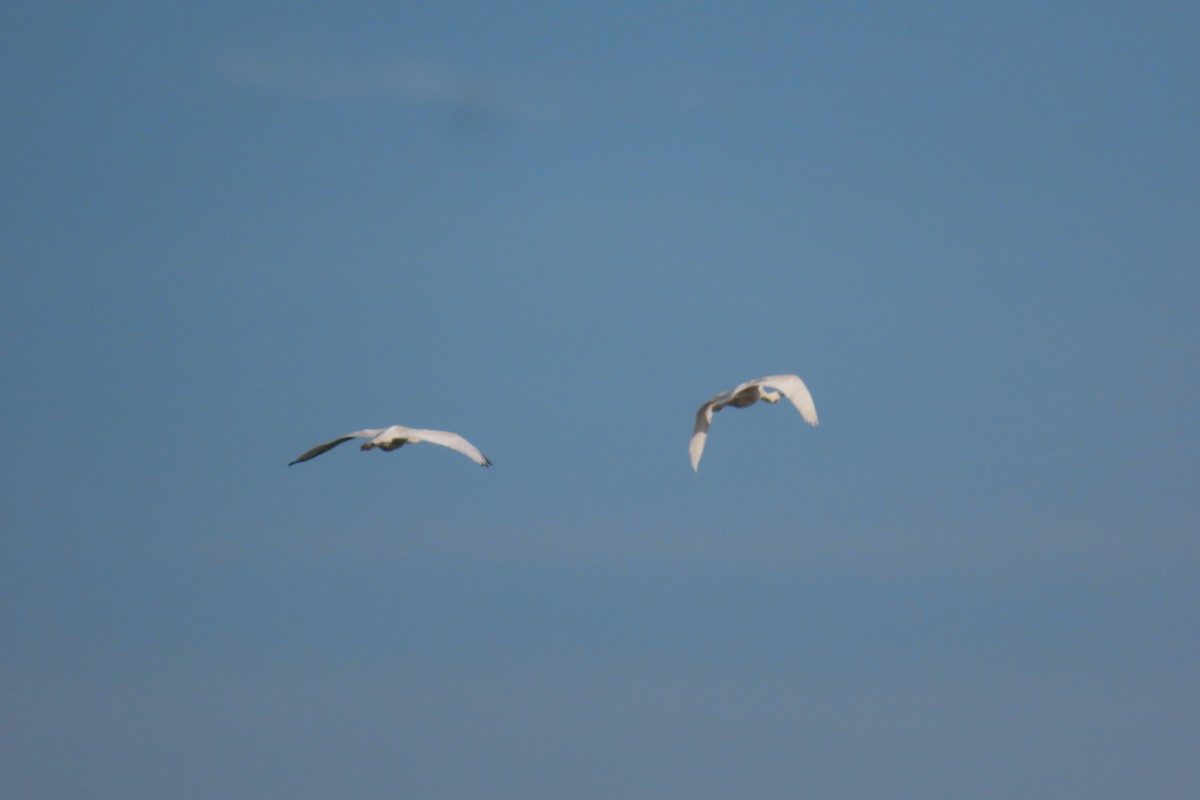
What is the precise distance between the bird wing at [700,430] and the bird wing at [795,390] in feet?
8.57

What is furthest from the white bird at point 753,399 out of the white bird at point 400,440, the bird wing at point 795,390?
the white bird at point 400,440

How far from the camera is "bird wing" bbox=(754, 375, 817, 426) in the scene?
4678cm

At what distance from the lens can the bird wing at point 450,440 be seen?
160 ft

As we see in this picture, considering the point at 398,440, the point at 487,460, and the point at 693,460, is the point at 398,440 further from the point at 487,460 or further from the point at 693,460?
the point at 693,460

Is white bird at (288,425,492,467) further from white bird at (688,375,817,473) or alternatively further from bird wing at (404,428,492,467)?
white bird at (688,375,817,473)

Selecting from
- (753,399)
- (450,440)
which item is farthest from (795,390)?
(450,440)

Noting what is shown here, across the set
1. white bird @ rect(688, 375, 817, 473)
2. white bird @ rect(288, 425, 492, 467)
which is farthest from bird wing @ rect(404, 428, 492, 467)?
white bird @ rect(688, 375, 817, 473)

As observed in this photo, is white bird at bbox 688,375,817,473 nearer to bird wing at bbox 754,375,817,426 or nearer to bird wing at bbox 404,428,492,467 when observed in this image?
bird wing at bbox 754,375,817,426

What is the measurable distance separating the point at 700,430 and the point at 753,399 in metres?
2.03

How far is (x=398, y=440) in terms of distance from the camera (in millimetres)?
49375

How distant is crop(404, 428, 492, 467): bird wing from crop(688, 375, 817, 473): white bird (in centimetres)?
642

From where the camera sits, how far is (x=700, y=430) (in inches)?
1967

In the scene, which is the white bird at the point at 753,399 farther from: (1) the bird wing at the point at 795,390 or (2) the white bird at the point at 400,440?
(2) the white bird at the point at 400,440

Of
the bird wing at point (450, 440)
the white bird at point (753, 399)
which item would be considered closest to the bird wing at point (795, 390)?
the white bird at point (753, 399)
